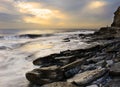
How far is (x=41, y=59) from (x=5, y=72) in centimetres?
219

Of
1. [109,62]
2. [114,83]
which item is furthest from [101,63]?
[114,83]

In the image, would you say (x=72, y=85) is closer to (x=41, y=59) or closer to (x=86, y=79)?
(x=86, y=79)

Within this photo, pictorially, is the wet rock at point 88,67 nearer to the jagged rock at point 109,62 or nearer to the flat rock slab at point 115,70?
the jagged rock at point 109,62

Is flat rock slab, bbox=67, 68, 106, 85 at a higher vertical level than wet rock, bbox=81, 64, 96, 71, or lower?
lower

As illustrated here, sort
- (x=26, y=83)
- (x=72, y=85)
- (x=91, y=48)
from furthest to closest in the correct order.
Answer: (x=91, y=48)
(x=26, y=83)
(x=72, y=85)

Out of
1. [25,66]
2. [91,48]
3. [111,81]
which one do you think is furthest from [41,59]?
[111,81]

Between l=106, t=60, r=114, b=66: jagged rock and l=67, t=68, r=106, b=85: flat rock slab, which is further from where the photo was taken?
l=106, t=60, r=114, b=66: jagged rock

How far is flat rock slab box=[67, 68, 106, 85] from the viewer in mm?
8576

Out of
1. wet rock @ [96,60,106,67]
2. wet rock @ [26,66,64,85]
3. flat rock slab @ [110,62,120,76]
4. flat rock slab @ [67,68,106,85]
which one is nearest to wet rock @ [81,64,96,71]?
wet rock @ [96,60,106,67]

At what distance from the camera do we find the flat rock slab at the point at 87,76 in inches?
338

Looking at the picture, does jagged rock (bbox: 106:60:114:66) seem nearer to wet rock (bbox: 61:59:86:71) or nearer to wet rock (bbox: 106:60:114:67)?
wet rock (bbox: 106:60:114:67)

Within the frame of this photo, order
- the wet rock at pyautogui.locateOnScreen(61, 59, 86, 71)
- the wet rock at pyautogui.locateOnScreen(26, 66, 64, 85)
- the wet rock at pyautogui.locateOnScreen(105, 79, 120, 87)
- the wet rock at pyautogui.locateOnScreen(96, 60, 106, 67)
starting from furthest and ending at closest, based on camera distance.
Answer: the wet rock at pyautogui.locateOnScreen(96, 60, 106, 67) < the wet rock at pyautogui.locateOnScreen(61, 59, 86, 71) < the wet rock at pyautogui.locateOnScreen(26, 66, 64, 85) < the wet rock at pyautogui.locateOnScreen(105, 79, 120, 87)

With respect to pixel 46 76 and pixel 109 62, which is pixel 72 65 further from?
pixel 109 62

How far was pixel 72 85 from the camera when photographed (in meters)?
8.33
